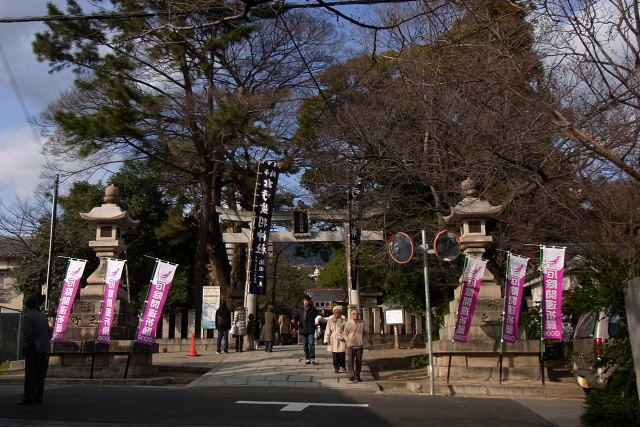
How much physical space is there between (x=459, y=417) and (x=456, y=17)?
6.57m

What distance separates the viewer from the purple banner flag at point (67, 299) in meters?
14.4

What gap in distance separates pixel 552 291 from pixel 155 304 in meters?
8.64

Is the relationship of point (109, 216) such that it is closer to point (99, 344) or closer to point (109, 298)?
point (109, 298)

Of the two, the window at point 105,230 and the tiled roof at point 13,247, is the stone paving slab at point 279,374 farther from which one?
the tiled roof at point 13,247

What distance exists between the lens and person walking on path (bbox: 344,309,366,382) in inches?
523

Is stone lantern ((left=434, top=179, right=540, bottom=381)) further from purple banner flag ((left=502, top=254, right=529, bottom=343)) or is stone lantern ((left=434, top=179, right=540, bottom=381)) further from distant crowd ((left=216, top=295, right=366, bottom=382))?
distant crowd ((left=216, top=295, right=366, bottom=382))

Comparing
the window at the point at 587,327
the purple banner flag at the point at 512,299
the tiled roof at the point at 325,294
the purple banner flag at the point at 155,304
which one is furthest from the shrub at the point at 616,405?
the tiled roof at the point at 325,294

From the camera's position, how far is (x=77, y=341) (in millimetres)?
14477

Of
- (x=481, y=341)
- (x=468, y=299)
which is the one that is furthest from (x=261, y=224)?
(x=481, y=341)

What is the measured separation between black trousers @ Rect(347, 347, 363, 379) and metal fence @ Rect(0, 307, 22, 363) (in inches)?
456

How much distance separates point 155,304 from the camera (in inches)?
574

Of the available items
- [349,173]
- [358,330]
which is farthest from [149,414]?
[349,173]

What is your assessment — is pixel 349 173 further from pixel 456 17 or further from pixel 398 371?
pixel 456 17

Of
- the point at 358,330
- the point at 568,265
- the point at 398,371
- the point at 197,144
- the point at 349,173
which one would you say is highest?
the point at 197,144
